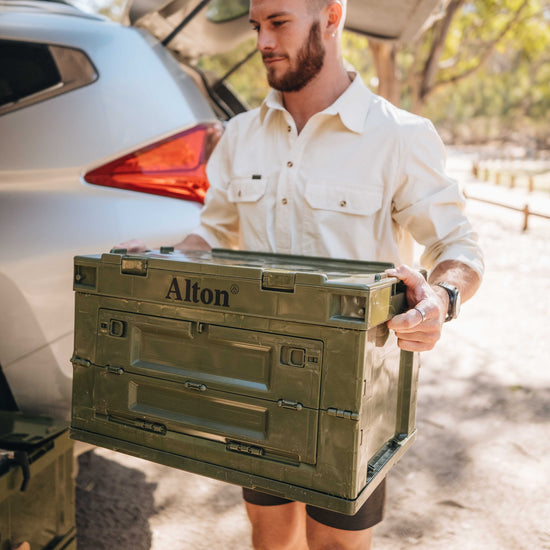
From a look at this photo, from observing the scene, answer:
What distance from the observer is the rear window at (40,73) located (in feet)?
7.59

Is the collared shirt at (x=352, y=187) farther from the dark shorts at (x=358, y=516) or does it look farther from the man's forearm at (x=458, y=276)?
the dark shorts at (x=358, y=516)

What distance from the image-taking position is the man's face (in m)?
1.96

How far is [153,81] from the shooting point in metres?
2.43

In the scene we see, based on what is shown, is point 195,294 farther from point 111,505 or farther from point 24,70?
point 111,505

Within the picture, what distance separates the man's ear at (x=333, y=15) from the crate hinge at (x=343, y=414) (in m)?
1.25

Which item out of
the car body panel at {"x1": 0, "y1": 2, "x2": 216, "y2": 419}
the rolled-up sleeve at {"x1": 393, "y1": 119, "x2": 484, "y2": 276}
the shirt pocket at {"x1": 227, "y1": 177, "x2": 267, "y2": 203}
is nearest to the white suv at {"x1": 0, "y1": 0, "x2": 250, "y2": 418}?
the car body panel at {"x1": 0, "y1": 2, "x2": 216, "y2": 419}

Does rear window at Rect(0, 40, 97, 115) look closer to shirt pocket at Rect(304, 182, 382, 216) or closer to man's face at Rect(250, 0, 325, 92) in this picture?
man's face at Rect(250, 0, 325, 92)

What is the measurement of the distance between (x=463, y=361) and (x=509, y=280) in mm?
3360

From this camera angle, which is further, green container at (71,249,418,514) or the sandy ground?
the sandy ground

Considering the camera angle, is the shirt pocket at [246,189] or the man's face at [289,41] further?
the shirt pocket at [246,189]

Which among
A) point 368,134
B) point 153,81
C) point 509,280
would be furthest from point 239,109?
point 509,280

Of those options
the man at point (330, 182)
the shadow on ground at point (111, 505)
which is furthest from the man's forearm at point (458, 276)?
the shadow on ground at point (111, 505)

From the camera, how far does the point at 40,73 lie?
7.81ft

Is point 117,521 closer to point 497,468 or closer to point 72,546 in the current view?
point 72,546
